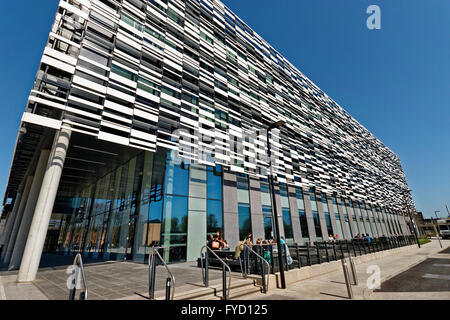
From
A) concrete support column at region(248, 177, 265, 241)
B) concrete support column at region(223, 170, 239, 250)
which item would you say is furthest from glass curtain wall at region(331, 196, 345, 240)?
concrete support column at region(223, 170, 239, 250)

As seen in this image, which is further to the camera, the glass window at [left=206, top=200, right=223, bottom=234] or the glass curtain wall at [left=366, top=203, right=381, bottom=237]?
the glass curtain wall at [left=366, top=203, right=381, bottom=237]

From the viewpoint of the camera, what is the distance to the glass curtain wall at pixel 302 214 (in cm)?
2253

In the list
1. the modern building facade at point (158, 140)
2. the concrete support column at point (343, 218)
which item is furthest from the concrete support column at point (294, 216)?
the concrete support column at point (343, 218)

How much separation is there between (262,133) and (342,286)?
1534 cm

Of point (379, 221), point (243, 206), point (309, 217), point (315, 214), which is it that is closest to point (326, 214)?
point (315, 214)

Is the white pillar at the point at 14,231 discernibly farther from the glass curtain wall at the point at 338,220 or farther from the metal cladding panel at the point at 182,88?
the glass curtain wall at the point at 338,220

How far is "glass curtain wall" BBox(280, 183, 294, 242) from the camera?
20494mm

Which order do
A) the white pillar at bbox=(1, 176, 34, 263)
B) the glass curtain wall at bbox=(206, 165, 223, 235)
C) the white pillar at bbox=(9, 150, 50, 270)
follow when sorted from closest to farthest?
1. the white pillar at bbox=(9, 150, 50, 270)
2. the glass curtain wall at bbox=(206, 165, 223, 235)
3. the white pillar at bbox=(1, 176, 34, 263)

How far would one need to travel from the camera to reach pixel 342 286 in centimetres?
835

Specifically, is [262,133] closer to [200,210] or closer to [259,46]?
[200,210]

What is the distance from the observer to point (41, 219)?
332 inches

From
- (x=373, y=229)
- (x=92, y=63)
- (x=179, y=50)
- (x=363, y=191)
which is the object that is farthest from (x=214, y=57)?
(x=373, y=229)

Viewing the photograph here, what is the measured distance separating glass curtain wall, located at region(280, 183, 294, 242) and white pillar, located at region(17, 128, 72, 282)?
59.3 ft

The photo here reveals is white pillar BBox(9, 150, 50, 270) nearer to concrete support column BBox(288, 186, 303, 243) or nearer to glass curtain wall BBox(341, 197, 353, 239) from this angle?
concrete support column BBox(288, 186, 303, 243)
